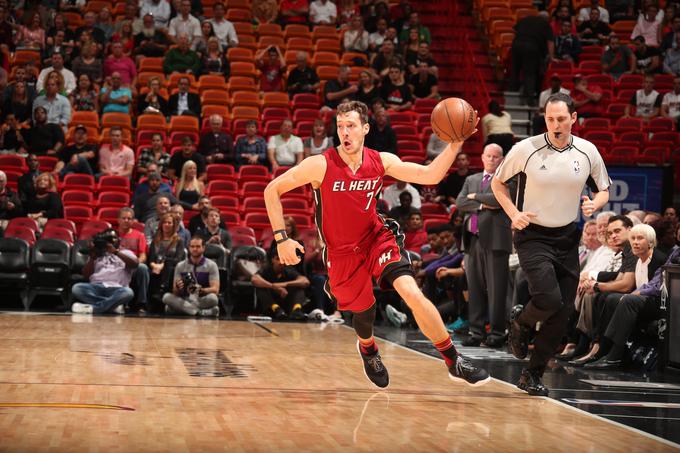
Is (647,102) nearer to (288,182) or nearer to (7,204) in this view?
(7,204)

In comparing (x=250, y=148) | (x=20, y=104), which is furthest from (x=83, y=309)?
(x=20, y=104)

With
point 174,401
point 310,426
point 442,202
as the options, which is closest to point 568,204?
point 310,426

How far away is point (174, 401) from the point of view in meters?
5.37

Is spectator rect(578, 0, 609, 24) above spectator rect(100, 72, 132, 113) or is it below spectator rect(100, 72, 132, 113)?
above

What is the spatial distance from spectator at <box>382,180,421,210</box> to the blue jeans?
4.03 meters

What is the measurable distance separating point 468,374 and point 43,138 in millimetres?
10274

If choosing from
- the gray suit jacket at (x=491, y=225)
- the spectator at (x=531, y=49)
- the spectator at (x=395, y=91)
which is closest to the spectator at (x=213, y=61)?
the spectator at (x=395, y=91)

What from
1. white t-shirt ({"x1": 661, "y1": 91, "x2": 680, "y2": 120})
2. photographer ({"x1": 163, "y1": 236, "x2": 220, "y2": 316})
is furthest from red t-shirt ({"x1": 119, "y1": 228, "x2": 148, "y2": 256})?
white t-shirt ({"x1": 661, "y1": 91, "x2": 680, "y2": 120})

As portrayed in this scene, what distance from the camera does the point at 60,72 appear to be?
15258mm

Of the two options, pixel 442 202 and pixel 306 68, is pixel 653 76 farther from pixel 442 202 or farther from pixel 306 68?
pixel 306 68

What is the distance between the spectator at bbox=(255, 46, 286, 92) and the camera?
16.3 metres

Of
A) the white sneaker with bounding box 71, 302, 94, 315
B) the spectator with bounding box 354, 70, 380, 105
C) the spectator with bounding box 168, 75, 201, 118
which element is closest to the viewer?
the white sneaker with bounding box 71, 302, 94, 315

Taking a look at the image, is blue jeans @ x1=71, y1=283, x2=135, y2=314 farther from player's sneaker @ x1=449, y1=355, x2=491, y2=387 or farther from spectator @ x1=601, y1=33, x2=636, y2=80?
spectator @ x1=601, y1=33, x2=636, y2=80

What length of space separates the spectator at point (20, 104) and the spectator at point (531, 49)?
7918mm
